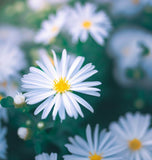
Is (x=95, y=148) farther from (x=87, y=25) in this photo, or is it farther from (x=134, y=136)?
(x=87, y=25)

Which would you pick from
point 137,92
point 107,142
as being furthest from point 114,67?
point 107,142

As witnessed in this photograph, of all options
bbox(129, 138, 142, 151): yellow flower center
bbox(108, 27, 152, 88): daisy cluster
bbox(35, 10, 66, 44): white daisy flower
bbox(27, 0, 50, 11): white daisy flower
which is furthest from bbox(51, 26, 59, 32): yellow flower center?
bbox(129, 138, 142, 151): yellow flower center

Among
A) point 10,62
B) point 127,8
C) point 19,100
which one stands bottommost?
point 19,100

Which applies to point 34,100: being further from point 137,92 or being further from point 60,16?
point 137,92

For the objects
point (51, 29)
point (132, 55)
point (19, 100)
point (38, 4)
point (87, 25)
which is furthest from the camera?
point (38, 4)

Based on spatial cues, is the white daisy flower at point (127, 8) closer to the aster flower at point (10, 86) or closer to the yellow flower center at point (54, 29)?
the yellow flower center at point (54, 29)

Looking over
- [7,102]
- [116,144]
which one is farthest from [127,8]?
[7,102]
